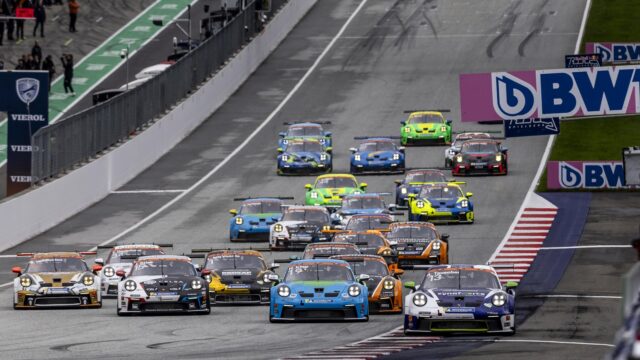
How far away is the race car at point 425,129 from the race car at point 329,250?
2647 centimetres

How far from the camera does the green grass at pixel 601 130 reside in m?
58.2

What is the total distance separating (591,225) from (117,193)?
17.7 metres

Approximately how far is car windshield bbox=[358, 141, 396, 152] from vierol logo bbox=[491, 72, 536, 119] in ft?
87.1

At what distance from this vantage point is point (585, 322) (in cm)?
2780

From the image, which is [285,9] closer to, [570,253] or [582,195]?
[582,195]

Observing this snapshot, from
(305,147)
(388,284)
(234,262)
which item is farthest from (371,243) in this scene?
(305,147)

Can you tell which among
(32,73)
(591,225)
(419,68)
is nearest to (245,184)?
(32,73)

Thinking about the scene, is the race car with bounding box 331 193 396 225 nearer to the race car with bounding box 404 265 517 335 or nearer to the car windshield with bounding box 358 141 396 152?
the car windshield with bounding box 358 141 396 152

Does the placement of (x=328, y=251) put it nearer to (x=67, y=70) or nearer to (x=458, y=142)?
(x=458, y=142)

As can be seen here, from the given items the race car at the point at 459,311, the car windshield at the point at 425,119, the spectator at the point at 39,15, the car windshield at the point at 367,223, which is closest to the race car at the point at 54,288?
the race car at the point at 459,311

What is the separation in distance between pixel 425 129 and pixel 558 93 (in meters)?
31.5

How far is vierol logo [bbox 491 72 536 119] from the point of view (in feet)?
96.6

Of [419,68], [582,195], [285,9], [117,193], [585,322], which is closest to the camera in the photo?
[585,322]

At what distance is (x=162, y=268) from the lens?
3111cm
